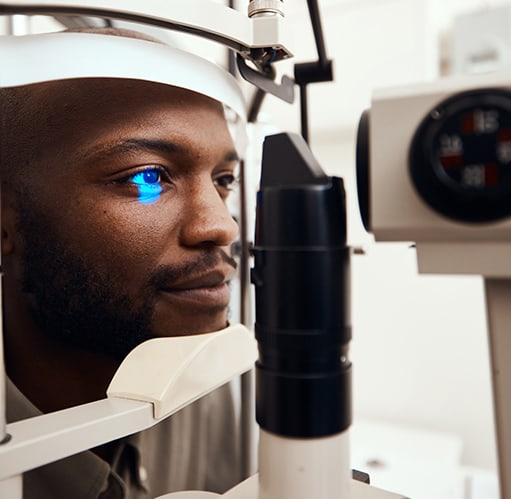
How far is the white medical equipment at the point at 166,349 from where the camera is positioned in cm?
31

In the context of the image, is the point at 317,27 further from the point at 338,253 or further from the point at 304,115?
the point at 338,253

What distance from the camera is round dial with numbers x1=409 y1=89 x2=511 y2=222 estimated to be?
25 cm

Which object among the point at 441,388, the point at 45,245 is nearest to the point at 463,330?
the point at 441,388

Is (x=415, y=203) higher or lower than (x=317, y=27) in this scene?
lower

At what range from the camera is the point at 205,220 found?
0.53m

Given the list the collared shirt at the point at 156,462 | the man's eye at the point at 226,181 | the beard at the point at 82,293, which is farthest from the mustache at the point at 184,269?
the collared shirt at the point at 156,462

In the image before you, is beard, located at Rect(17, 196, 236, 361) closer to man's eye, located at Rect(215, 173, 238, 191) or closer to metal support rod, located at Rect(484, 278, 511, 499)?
man's eye, located at Rect(215, 173, 238, 191)

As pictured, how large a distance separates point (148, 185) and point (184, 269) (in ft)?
0.34

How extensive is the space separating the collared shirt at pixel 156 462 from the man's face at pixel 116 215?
5.8 inches

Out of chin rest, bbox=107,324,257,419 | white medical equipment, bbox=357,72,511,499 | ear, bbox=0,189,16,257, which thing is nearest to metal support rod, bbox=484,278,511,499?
white medical equipment, bbox=357,72,511,499

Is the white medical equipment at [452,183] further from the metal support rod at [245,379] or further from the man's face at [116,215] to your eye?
the metal support rod at [245,379]

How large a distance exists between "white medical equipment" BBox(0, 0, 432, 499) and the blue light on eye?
4.2 inches

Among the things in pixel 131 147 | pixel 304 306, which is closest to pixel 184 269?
pixel 131 147

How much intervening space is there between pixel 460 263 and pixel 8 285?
505mm
